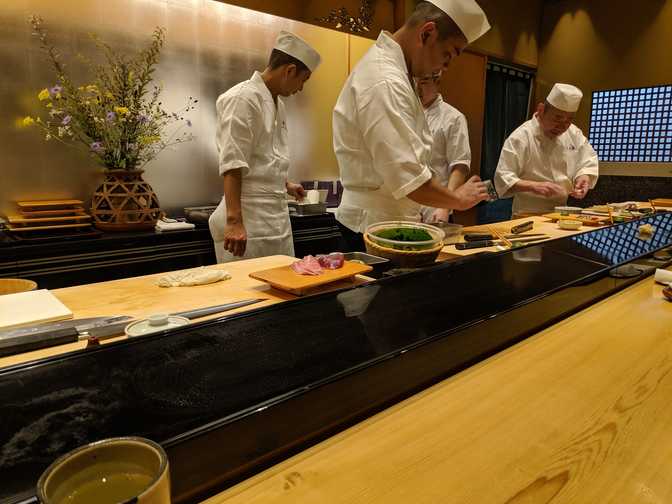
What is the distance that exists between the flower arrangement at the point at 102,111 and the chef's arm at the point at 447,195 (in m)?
1.71

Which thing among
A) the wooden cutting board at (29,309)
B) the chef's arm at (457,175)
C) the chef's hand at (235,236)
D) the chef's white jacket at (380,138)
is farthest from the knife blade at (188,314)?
the chef's arm at (457,175)

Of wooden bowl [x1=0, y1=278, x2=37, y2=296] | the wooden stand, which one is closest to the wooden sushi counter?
wooden bowl [x1=0, y1=278, x2=37, y2=296]

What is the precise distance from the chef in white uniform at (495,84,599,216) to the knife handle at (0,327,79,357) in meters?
3.15

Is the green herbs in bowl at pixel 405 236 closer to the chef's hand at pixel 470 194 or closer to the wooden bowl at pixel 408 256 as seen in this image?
the wooden bowl at pixel 408 256

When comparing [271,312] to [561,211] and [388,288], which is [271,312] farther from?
[561,211]

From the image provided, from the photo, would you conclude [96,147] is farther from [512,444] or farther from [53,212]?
[512,444]

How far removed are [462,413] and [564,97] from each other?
10.9ft

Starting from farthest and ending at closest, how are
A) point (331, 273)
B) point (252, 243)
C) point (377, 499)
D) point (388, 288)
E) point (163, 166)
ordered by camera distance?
1. point (163, 166)
2. point (252, 243)
3. point (331, 273)
4. point (388, 288)
5. point (377, 499)

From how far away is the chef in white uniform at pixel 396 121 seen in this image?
6.17 ft

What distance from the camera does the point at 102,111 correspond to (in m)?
2.76

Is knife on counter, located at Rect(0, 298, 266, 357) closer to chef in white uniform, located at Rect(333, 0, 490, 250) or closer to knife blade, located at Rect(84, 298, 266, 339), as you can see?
knife blade, located at Rect(84, 298, 266, 339)

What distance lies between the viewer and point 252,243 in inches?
102

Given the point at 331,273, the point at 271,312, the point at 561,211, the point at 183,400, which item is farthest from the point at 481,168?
the point at 183,400

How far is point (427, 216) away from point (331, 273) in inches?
69.2
